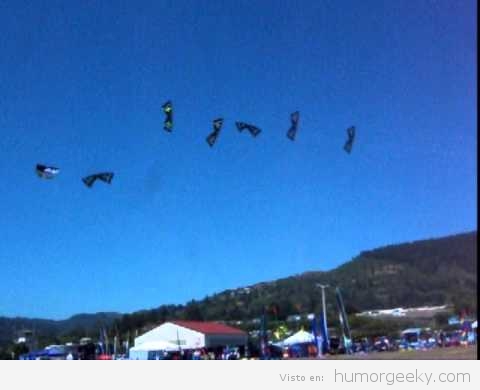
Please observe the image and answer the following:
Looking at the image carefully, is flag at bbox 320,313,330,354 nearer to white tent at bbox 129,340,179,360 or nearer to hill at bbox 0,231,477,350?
hill at bbox 0,231,477,350

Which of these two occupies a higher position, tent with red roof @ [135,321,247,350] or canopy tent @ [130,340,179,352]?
tent with red roof @ [135,321,247,350]

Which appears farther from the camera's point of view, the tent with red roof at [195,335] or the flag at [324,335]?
the tent with red roof at [195,335]

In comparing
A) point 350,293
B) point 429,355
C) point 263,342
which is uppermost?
point 350,293

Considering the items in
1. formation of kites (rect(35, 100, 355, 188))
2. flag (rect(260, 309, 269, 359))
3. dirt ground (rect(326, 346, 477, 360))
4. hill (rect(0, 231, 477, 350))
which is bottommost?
dirt ground (rect(326, 346, 477, 360))

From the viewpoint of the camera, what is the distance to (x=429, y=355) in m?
3.25

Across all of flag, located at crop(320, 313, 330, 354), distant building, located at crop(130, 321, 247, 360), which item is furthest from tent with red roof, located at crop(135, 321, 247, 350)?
flag, located at crop(320, 313, 330, 354)

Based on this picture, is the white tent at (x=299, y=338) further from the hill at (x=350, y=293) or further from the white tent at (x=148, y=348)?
the white tent at (x=148, y=348)

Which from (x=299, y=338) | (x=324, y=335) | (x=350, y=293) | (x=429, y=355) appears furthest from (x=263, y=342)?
(x=429, y=355)

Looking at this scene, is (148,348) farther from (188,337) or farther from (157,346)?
(188,337)

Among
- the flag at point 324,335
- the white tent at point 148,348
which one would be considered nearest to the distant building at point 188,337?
the white tent at point 148,348

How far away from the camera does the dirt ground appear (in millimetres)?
3201

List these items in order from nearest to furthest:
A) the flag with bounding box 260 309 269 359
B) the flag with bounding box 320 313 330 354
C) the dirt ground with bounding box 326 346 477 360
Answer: the dirt ground with bounding box 326 346 477 360 < the flag with bounding box 320 313 330 354 < the flag with bounding box 260 309 269 359

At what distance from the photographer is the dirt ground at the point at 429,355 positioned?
3.20m
